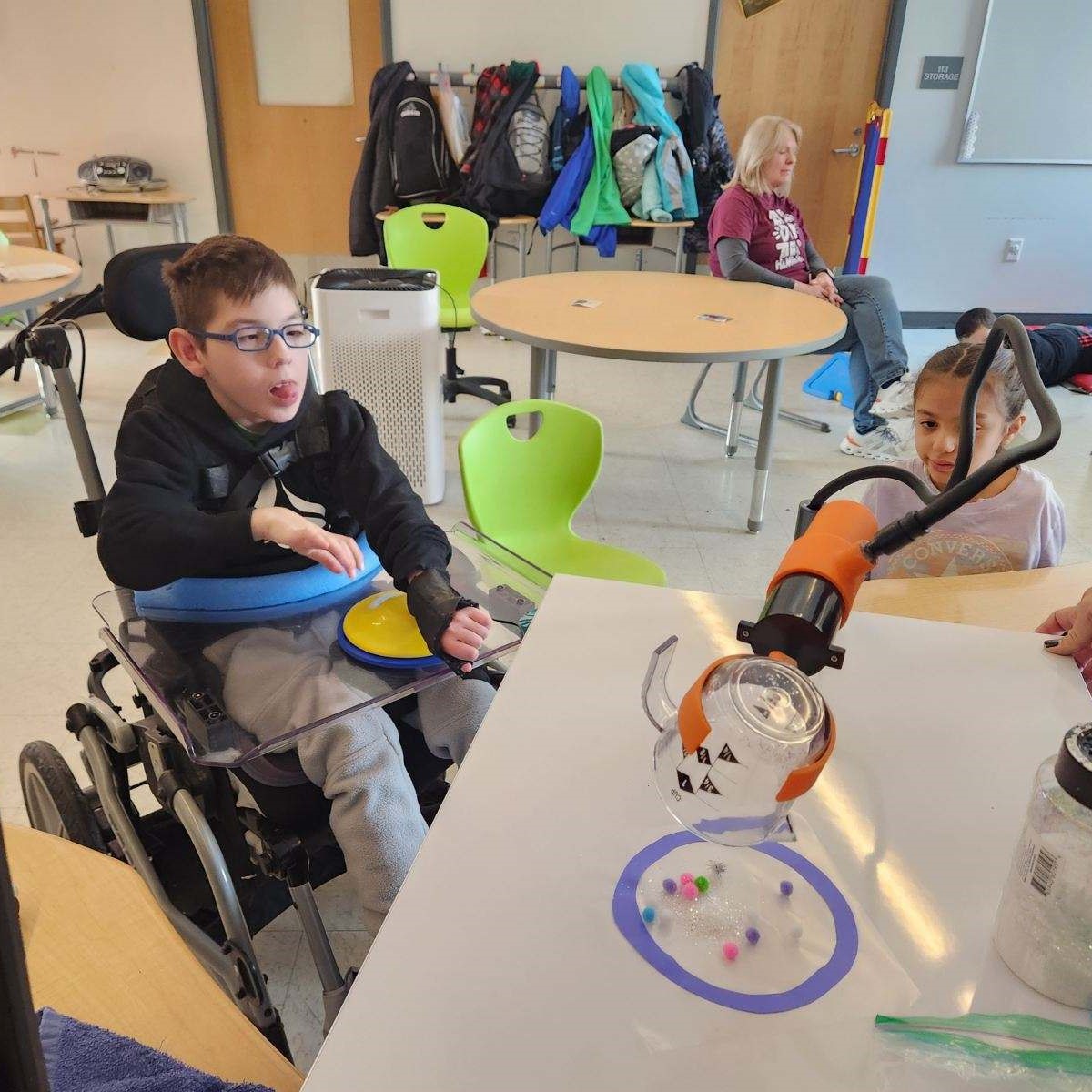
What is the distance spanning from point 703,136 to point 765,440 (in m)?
2.58

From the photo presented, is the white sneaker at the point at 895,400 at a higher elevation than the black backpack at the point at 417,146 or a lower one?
lower

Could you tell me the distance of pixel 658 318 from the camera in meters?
2.66

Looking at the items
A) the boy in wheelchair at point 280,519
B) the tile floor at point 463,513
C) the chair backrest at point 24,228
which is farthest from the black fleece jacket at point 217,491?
the chair backrest at point 24,228

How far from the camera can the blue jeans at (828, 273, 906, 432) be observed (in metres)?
3.44

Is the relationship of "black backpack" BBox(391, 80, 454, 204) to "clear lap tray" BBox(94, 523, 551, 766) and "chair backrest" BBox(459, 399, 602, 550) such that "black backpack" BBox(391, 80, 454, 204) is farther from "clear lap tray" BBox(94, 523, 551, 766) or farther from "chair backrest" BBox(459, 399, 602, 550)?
"clear lap tray" BBox(94, 523, 551, 766)

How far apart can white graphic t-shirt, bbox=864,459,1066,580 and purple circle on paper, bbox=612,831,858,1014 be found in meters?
0.93

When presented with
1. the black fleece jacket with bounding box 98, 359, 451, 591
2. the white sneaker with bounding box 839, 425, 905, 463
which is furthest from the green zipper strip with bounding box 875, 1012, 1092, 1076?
the white sneaker with bounding box 839, 425, 905, 463

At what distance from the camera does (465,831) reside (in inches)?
26.9

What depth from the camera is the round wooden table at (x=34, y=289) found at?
8.64 feet

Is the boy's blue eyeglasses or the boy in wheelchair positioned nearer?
the boy in wheelchair

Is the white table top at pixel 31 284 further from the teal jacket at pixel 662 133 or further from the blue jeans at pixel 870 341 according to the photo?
the teal jacket at pixel 662 133

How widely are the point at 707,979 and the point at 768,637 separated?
226 millimetres

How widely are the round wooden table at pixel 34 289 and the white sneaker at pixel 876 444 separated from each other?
2788 millimetres

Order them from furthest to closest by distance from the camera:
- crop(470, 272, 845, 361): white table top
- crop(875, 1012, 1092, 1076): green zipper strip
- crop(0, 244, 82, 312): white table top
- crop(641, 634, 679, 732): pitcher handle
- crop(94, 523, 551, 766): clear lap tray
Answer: crop(0, 244, 82, 312): white table top, crop(470, 272, 845, 361): white table top, crop(94, 523, 551, 766): clear lap tray, crop(641, 634, 679, 732): pitcher handle, crop(875, 1012, 1092, 1076): green zipper strip
